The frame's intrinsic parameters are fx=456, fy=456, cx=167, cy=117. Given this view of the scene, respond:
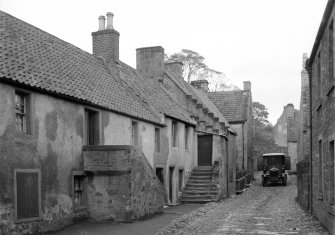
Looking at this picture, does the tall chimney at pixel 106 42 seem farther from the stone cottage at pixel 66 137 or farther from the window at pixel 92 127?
the window at pixel 92 127

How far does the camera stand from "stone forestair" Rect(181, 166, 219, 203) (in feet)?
88.2

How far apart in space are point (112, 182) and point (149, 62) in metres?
17.5

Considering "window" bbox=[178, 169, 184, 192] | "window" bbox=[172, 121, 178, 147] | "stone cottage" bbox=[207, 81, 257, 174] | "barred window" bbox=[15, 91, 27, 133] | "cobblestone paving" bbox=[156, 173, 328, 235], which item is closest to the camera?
"barred window" bbox=[15, 91, 27, 133]

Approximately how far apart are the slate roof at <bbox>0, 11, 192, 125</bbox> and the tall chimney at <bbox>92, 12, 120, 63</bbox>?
1.34 metres

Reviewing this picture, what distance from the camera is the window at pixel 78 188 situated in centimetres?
1650

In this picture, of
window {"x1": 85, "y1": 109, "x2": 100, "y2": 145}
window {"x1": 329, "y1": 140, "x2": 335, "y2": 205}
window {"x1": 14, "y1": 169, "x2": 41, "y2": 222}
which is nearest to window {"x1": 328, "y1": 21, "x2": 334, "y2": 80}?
window {"x1": 329, "y1": 140, "x2": 335, "y2": 205}

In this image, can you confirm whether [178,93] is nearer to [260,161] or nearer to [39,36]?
[39,36]

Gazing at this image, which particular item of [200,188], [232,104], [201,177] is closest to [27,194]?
[200,188]

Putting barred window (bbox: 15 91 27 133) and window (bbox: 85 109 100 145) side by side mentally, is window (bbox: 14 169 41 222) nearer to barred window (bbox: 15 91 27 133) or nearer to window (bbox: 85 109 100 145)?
barred window (bbox: 15 91 27 133)

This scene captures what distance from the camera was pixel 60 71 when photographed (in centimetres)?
1772

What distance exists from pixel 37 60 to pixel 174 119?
38.3 ft

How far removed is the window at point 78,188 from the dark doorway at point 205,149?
50.2 feet

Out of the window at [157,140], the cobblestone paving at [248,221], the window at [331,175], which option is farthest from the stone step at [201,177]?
the window at [331,175]

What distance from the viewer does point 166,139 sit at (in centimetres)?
2556
